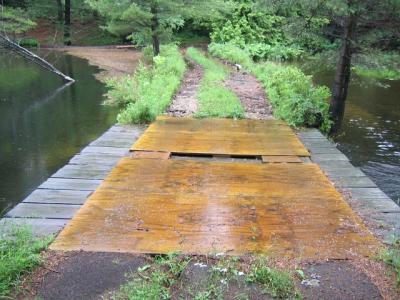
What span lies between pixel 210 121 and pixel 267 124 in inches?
40.0

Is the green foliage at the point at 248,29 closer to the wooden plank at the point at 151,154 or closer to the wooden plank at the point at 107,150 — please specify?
the wooden plank at the point at 107,150

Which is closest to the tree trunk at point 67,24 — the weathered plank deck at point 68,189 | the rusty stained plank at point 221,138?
the rusty stained plank at point 221,138

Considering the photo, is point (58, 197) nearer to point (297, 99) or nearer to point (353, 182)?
point (353, 182)

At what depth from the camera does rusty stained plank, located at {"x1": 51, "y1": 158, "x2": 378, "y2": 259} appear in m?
3.66

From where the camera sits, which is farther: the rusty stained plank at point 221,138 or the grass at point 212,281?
the rusty stained plank at point 221,138

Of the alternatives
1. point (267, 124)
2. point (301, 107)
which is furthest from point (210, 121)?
point (301, 107)

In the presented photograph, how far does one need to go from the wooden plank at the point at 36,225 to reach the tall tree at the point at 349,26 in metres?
5.59

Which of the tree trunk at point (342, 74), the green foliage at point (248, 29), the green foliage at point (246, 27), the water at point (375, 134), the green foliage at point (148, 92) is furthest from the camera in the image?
the green foliage at point (246, 27)

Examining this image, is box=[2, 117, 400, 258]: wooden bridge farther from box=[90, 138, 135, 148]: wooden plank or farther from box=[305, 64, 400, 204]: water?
box=[305, 64, 400, 204]: water

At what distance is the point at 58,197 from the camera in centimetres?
473

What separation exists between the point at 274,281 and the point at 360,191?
2282 millimetres

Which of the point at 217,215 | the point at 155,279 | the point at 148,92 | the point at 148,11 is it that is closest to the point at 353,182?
the point at 217,215

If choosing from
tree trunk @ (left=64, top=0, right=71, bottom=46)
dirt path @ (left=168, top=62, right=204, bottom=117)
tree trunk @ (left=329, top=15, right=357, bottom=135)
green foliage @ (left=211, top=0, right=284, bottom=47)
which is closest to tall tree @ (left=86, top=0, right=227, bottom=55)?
dirt path @ (left=168, top=62, right=204, bottom=117)

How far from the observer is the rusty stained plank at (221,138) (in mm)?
6348
